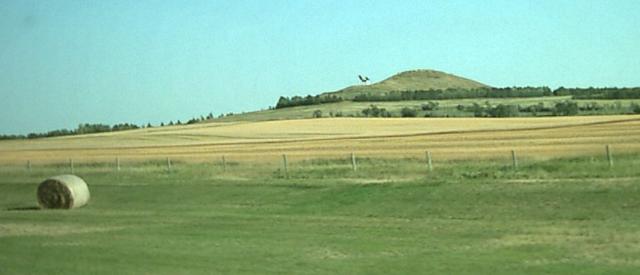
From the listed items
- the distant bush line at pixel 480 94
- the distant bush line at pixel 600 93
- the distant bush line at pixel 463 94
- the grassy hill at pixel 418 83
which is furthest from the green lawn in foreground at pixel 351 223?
the grassy hill at pixel 418 83

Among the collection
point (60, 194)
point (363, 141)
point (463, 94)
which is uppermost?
point (463, 94)

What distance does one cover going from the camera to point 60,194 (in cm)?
3406

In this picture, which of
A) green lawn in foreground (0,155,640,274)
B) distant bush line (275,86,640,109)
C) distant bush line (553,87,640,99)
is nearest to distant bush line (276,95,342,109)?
distant bush line (275,86,640,109)

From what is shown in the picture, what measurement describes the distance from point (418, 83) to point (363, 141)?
100511mm

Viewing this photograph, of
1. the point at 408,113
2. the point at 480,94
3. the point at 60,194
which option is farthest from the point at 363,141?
the point at 480,94

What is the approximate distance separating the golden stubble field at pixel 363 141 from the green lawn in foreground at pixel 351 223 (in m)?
8.25

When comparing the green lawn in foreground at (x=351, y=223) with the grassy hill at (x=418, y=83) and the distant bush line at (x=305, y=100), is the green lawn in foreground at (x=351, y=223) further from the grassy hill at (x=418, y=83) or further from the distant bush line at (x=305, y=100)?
the grassy hill at (x=418, y=83)

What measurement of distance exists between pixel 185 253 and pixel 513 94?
97225 millimetres

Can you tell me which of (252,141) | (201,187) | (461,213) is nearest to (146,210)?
(201,187)

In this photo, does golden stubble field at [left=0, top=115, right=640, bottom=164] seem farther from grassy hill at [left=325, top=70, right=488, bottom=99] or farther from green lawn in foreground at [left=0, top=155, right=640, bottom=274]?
grassy hill at [left=325, top=70, right=488, bottom=99]

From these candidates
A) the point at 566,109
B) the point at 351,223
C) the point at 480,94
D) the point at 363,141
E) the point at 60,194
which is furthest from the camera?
the point at 480,94

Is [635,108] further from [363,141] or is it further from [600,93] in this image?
[363,141]

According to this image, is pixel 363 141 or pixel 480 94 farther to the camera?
pixel 480 94

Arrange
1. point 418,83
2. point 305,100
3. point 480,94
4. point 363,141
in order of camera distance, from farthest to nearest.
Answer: point 418,83, point 305,100, point 480,94, point 363,141
